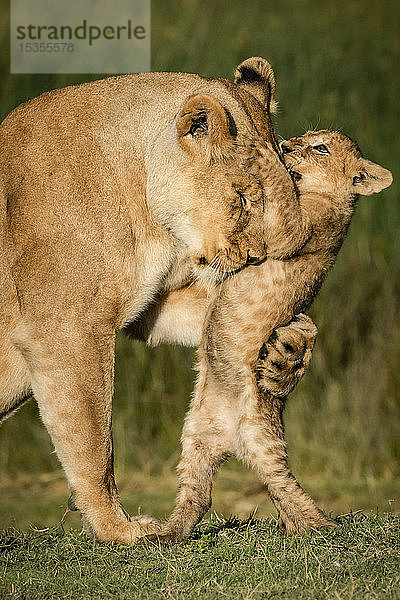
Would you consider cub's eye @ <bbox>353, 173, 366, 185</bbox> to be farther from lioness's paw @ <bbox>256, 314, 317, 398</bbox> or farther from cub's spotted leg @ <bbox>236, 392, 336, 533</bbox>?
cub's spotted leg @ <bbox>236, 392, 336, 533</bbox>

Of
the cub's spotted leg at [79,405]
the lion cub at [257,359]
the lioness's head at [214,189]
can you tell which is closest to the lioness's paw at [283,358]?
the lion cub at [257,359]

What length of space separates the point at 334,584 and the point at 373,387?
4666mm

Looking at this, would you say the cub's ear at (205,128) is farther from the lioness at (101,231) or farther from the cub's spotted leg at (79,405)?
the cub's spotted leg at (79,405)

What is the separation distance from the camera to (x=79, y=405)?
12.8 feet

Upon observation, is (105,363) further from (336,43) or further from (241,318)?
(336,43)

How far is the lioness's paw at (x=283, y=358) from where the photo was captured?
13.1ft

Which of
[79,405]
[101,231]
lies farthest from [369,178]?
[79,405]

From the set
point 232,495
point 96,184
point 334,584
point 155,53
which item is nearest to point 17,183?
point 96,184

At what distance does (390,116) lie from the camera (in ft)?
27.8

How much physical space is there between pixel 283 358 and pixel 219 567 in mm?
891

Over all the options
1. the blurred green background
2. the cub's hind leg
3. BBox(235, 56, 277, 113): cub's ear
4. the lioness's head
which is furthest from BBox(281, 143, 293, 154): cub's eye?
the blurred green background

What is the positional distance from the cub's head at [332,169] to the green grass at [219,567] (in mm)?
1436

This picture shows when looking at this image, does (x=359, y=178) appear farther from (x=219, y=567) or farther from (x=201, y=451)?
(x=219, y=567)

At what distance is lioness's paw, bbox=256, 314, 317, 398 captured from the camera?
3.98 metres
